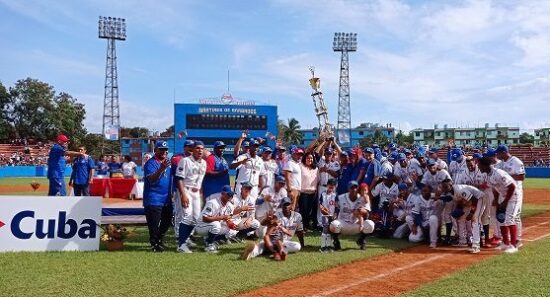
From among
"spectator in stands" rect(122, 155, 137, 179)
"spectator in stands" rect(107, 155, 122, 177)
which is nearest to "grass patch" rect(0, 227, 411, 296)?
"spectator in stands" rect(122, 155, 137, 179)

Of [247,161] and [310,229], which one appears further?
[310,229]

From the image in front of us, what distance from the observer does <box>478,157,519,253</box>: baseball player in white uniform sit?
28.0 feet

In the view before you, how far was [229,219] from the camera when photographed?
8727 mm

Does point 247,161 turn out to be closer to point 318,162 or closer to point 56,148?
point 318,162

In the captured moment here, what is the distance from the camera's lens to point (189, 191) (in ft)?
28.0

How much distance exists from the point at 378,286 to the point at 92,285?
3507mm

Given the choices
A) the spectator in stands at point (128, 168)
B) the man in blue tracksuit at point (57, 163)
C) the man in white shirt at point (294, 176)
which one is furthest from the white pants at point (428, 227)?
the spectator in stands at point (128, 168)

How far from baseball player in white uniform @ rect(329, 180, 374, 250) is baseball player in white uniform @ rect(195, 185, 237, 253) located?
1.81 metres

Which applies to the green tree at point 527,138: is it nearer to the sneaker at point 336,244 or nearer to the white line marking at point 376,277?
the sneaker at point 336,244

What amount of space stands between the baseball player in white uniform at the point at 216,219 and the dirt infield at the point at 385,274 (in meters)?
2.25

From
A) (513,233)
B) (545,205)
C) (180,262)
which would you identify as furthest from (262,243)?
(545,205)

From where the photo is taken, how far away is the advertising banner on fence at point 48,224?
8.20 m

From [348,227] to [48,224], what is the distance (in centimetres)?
510

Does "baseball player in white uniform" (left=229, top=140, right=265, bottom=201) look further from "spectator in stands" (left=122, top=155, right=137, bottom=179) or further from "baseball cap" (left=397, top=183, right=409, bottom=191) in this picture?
"spectator in stands" (left=122, top=155, right=137, bottom=179)
